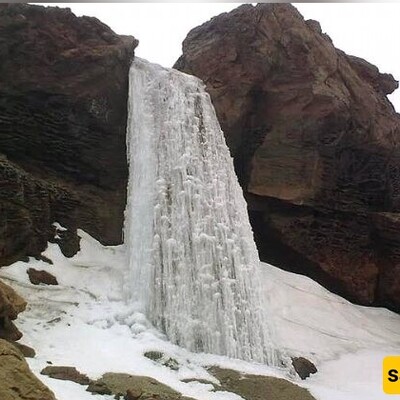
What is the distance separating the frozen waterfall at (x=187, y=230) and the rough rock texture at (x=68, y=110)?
0.96 m

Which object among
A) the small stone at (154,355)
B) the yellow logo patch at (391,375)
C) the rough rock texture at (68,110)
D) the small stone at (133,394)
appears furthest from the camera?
the rough rock texture at (68,110)

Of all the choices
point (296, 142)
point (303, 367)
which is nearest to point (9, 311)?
point (303, 367)

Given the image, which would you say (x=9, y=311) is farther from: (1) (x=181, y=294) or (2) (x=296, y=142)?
(2) (x=296, y=142)

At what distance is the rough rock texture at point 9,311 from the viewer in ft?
24.5

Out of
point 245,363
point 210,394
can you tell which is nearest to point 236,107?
point 245,363

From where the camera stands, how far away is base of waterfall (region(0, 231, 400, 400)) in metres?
8.09

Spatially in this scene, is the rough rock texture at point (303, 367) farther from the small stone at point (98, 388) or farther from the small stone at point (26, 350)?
the small stone at point (26, 350)

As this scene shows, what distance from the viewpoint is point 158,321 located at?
10375 mm

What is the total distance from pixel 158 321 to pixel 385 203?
11.6 metres

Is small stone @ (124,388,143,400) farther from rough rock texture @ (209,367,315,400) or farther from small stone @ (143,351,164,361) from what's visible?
small stone @ (143,351,164,361)

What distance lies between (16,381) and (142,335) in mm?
4431

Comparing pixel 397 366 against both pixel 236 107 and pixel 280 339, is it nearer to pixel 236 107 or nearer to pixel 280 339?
pixel 280 339

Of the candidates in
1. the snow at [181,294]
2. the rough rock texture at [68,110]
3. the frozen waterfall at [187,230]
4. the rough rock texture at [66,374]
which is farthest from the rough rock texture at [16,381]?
the rough rock texture at [68,110]

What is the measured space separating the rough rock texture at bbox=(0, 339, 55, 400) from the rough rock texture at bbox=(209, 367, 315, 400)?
351cm
